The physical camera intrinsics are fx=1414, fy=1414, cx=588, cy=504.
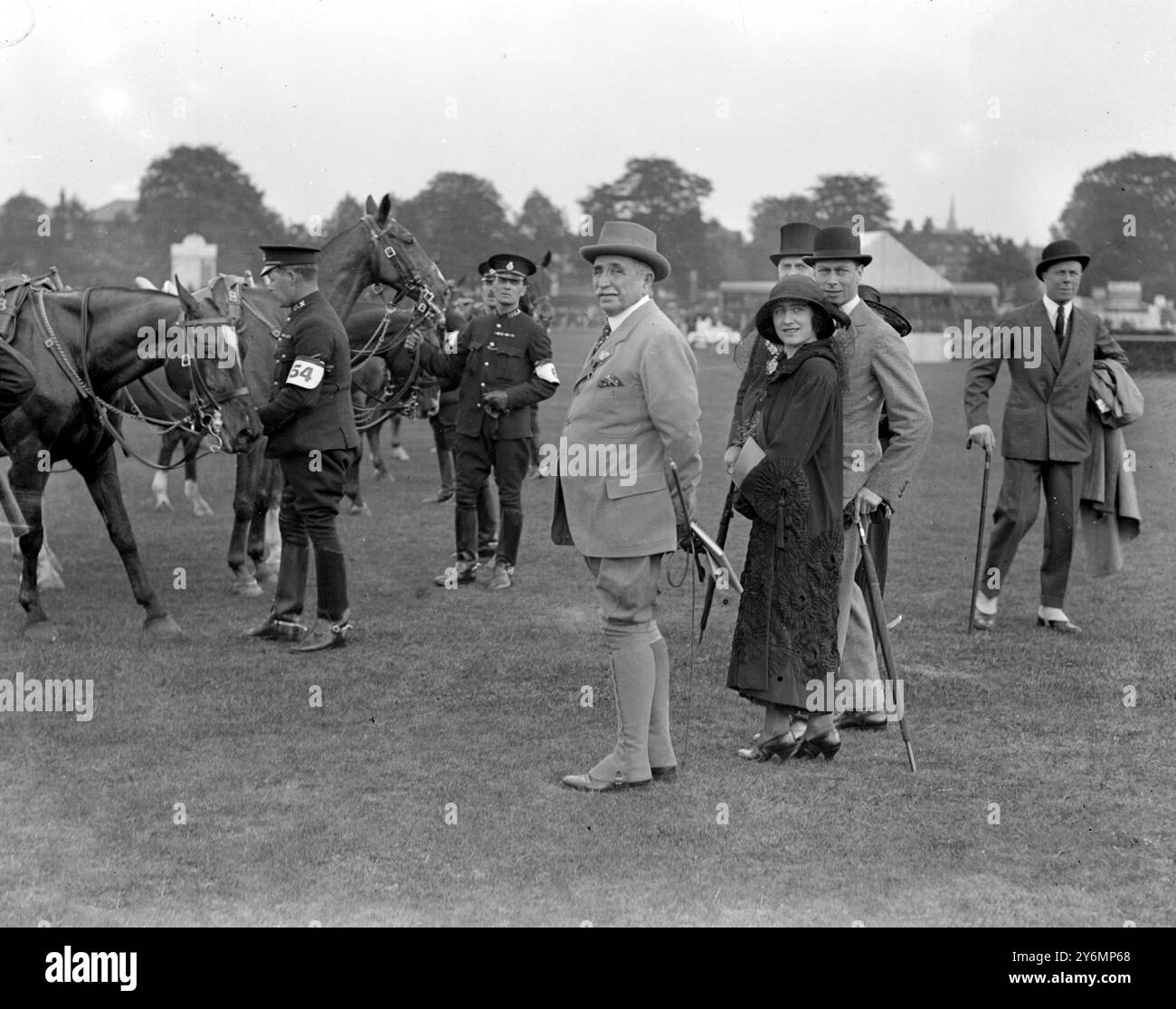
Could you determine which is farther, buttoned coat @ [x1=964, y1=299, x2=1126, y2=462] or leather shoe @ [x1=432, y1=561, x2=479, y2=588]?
leather shoe @ [x1=432, y1=561, x2=479, y2=588]

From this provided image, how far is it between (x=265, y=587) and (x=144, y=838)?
5.26 m

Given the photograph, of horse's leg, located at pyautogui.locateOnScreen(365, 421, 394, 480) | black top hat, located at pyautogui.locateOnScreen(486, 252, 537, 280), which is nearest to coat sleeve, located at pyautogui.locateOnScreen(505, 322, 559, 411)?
black top hat, located at pyautogui.locateOnScreen(486, 252, 537, 280)

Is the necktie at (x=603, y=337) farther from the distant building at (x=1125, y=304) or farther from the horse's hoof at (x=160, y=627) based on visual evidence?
the distant building at (x=1125, y=304)

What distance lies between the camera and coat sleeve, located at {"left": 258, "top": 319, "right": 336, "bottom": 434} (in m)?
8.16

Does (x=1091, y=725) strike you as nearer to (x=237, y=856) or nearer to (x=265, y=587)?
(x=237, y=856)

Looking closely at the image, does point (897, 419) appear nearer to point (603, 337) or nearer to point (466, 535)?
point (603, 337)

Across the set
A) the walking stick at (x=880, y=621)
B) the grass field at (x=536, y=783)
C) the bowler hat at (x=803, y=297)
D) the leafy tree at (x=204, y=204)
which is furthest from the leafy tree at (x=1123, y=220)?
the bowler hat at (x=803, y=297)

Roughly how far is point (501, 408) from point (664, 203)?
2598 inches

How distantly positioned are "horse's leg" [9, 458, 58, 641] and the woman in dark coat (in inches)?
179

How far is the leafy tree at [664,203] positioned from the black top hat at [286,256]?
62.2 m

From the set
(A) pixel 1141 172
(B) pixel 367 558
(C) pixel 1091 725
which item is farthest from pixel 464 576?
(A) pixel 1141 172

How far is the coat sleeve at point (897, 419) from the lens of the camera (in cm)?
657

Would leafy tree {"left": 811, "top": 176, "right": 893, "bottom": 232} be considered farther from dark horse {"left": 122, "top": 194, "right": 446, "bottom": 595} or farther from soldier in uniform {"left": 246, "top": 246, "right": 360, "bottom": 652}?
soldier in uniform {"left": 246, "top": 246, "right": 360, "bottom": 652}

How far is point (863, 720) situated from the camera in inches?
274
